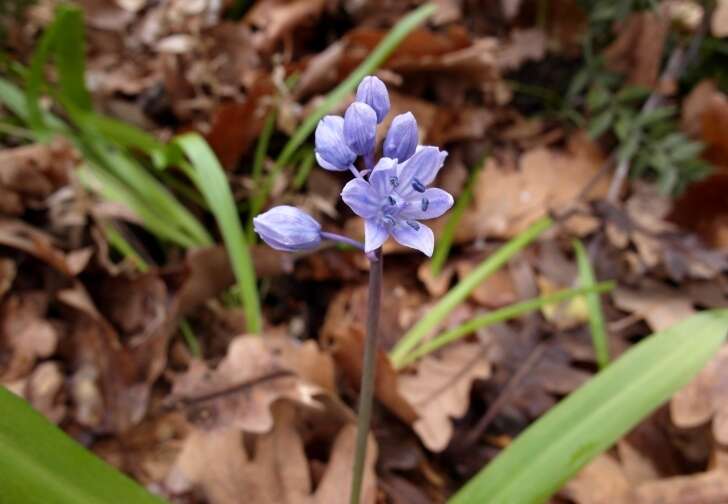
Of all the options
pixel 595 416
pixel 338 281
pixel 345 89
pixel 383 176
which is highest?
pixel 383 176

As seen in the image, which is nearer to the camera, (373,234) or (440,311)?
(373,234)

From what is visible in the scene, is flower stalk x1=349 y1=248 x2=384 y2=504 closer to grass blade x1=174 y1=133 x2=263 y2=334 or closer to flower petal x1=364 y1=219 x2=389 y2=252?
flower petal x1=364 y1=219 x2=389 y2=252

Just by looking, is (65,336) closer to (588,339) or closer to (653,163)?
(588,339)

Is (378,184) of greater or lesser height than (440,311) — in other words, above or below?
above

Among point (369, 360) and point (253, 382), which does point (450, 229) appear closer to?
point (253, 382)

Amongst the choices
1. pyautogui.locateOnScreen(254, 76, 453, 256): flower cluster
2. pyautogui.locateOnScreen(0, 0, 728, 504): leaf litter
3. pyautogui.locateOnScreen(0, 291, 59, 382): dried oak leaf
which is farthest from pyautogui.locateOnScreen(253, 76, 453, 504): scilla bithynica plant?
pyautogui.locateOnScreen(0, 291, 59, 382): dried oak leaf

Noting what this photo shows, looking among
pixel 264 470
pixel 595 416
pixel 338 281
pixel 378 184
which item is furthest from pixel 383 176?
pixel 338 281

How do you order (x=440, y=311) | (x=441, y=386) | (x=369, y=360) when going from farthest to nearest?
(x=440, y=311), (x=441, y=386), (x=369, y=360)

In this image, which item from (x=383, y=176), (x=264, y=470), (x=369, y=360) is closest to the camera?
(x=383, y=176)
